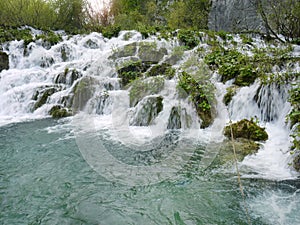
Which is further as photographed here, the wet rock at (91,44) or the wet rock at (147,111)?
the wet rock at (91,44)

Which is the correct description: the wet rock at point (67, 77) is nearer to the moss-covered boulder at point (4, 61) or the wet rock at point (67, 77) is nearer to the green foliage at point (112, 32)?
the moss-covered boulder at point (4, 61)

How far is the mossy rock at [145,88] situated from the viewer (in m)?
7.44

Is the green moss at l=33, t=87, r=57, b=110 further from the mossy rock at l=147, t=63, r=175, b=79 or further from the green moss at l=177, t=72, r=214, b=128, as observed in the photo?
the green moss at l=177, t=72, r=214, b=128

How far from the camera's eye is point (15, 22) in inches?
747

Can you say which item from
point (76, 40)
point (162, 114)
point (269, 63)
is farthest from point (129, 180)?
point (76, 40)

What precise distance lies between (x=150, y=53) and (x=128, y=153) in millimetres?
6704

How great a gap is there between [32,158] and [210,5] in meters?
18.2

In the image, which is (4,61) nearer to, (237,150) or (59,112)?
(59,112)

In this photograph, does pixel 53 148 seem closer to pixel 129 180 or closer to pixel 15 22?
pixel 129 180

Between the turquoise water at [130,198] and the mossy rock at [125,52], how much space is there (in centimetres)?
734

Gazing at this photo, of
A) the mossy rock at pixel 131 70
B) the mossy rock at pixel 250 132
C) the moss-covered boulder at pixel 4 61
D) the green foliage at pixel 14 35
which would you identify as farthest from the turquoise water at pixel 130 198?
the green foliage at pixel 14 35

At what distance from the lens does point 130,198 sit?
322 cm

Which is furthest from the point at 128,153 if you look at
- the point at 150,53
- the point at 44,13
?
the point at 44,13

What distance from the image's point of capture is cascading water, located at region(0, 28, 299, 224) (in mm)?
2949
